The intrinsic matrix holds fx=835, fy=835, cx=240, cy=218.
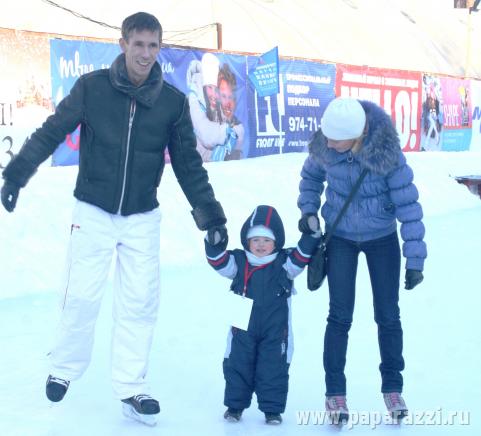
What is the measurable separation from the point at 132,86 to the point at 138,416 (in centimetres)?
143

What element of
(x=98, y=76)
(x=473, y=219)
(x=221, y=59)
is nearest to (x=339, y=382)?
(x=98, y=76)

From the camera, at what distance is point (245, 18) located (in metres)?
23.8

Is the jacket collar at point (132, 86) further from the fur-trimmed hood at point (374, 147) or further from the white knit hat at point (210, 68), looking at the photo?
the white knit hat at point (210, 68)

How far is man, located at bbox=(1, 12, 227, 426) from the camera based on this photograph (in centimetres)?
360

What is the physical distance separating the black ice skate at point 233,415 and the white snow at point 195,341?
0.03 metres

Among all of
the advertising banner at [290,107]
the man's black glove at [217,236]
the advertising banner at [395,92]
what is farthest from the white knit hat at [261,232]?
the advertising banner at [395,92]

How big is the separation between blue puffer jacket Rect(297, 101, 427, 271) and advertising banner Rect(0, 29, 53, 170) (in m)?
6.17

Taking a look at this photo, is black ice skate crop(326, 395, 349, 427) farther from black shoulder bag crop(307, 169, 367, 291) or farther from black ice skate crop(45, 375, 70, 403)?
black ice skate crop(45, 375, 70, 403)

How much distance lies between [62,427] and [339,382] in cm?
123

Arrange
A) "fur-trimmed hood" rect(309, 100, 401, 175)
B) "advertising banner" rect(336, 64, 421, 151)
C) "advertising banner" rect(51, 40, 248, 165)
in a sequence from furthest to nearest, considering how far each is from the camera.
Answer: "advertising banner" rect(336, 64, 421, 151), "advertising banner" rect(51, 40, 248, 165), "fur-trimmed hood" rect(309, 100, 401, 175)

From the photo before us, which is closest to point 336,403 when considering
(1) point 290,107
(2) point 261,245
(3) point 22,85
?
(2) point 261,245

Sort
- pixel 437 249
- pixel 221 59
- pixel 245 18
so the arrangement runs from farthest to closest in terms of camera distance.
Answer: pixel 245 18, pixel 221 59, pixel 437 249

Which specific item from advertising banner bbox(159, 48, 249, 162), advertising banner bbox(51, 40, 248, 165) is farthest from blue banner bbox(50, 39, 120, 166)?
advertising banner bbox(159, 48, 249, 162)

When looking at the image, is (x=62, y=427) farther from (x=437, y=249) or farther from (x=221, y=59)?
(x=221, y=59)
